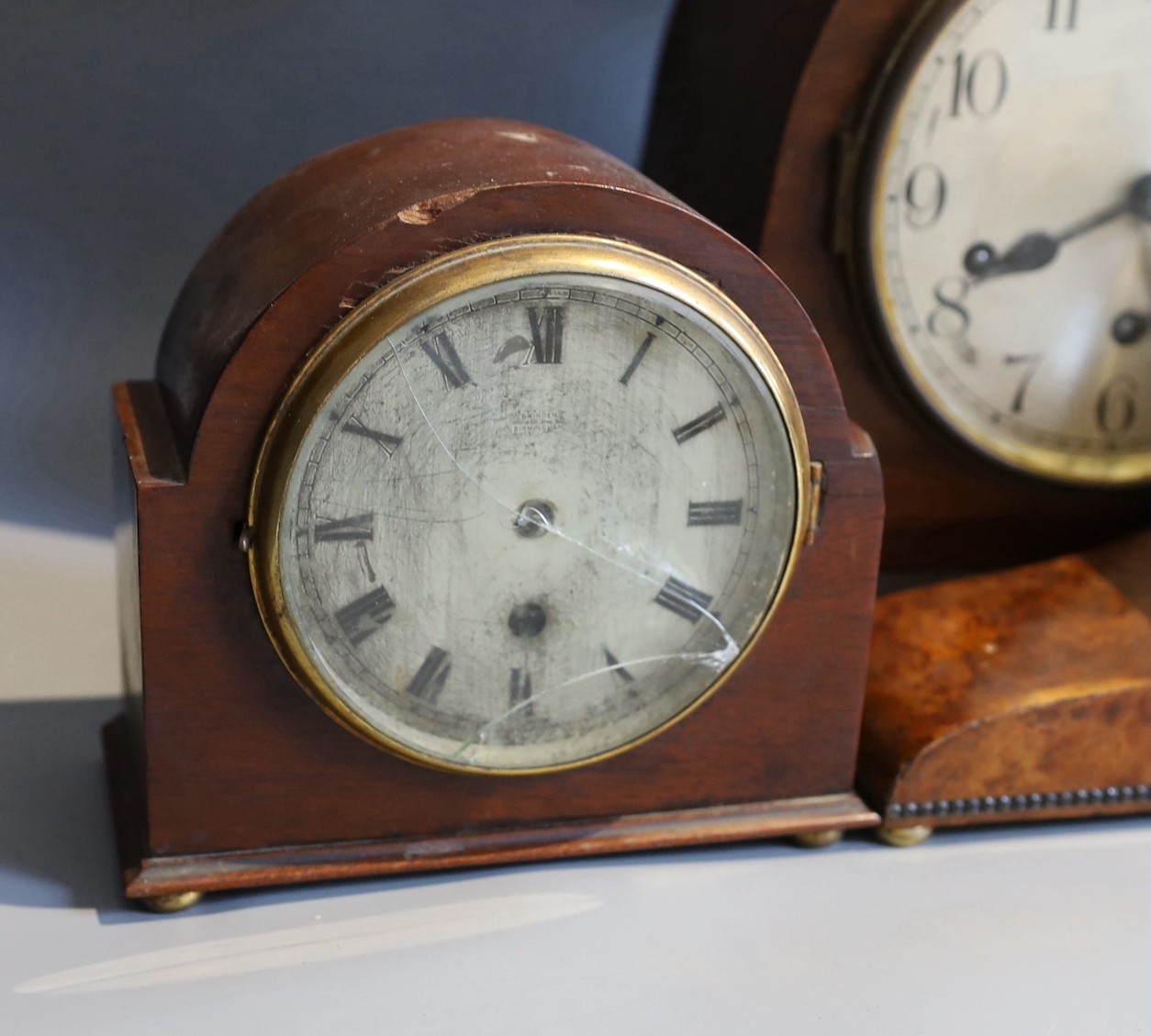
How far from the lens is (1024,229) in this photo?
5.63ft

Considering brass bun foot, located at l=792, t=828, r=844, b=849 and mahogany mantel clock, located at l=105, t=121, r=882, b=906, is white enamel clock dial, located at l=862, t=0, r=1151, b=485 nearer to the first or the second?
mahogany mantel clock, located at l=105, t=121, r=882, b=906

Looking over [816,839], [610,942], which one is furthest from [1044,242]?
[610,942]

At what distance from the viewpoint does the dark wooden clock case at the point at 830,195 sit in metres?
1.59

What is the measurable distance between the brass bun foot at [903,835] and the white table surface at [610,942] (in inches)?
0.4

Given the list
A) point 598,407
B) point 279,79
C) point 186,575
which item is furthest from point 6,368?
point 598,407

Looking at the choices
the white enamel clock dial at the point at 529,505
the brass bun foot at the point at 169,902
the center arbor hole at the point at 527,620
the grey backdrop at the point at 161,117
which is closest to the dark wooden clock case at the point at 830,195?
the grey backdrop at the point at 161,117

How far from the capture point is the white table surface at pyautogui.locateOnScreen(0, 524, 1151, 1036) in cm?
117

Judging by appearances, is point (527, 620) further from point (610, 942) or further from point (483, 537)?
point (610, 942)

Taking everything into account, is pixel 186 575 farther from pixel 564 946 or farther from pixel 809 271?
pixel 809 271

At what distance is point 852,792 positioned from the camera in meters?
1.42

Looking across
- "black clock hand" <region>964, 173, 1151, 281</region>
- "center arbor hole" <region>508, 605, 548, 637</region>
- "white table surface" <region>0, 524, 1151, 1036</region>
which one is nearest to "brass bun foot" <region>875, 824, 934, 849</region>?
"white table surface" <region>0, 524, 1151, 1036</region>

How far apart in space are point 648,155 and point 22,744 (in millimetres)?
1014

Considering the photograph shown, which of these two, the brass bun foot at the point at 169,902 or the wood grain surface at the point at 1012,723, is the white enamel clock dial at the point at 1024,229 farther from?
the brass bun foot at the point at 169,902

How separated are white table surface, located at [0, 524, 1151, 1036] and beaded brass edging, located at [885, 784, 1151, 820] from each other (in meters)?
0.04
